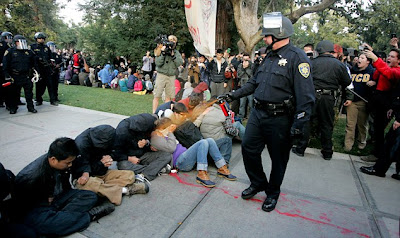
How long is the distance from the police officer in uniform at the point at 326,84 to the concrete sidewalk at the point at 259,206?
46 centimetres

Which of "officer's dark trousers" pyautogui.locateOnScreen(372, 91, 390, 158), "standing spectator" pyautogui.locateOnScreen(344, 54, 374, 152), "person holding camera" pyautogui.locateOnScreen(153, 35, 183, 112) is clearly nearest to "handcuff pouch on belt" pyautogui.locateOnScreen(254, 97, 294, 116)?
"officer's dark trousers" pyautogui.locateOnScreen(372, 91, 390, 158)

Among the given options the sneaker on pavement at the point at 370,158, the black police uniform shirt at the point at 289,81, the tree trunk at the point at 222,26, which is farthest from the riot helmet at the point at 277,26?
the tree trunk at the point at 222,26

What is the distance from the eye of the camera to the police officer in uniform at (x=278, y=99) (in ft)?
8.73

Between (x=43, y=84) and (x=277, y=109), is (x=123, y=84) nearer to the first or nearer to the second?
(x=43, y=84)

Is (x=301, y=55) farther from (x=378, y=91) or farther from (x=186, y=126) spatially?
(x=378, y=91)

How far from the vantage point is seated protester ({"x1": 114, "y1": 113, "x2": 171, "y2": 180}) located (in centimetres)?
353

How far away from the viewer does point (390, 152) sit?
3.77m

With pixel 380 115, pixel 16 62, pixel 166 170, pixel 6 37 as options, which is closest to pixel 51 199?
pixel 166 170

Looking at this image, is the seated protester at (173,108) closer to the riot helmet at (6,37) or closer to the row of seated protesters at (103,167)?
the row of seated protesters at (103,167)

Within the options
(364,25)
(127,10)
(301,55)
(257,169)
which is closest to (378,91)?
(301,55)

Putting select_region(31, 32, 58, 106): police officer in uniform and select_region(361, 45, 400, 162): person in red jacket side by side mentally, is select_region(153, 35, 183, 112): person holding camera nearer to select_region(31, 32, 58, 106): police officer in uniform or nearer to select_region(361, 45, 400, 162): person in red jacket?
select_region(31, 32, 58, 106): police officer in uniform

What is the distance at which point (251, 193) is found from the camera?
124 inches

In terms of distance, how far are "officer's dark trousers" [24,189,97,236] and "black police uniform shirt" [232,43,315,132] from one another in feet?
7.07

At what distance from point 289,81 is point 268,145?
74 centimetres
